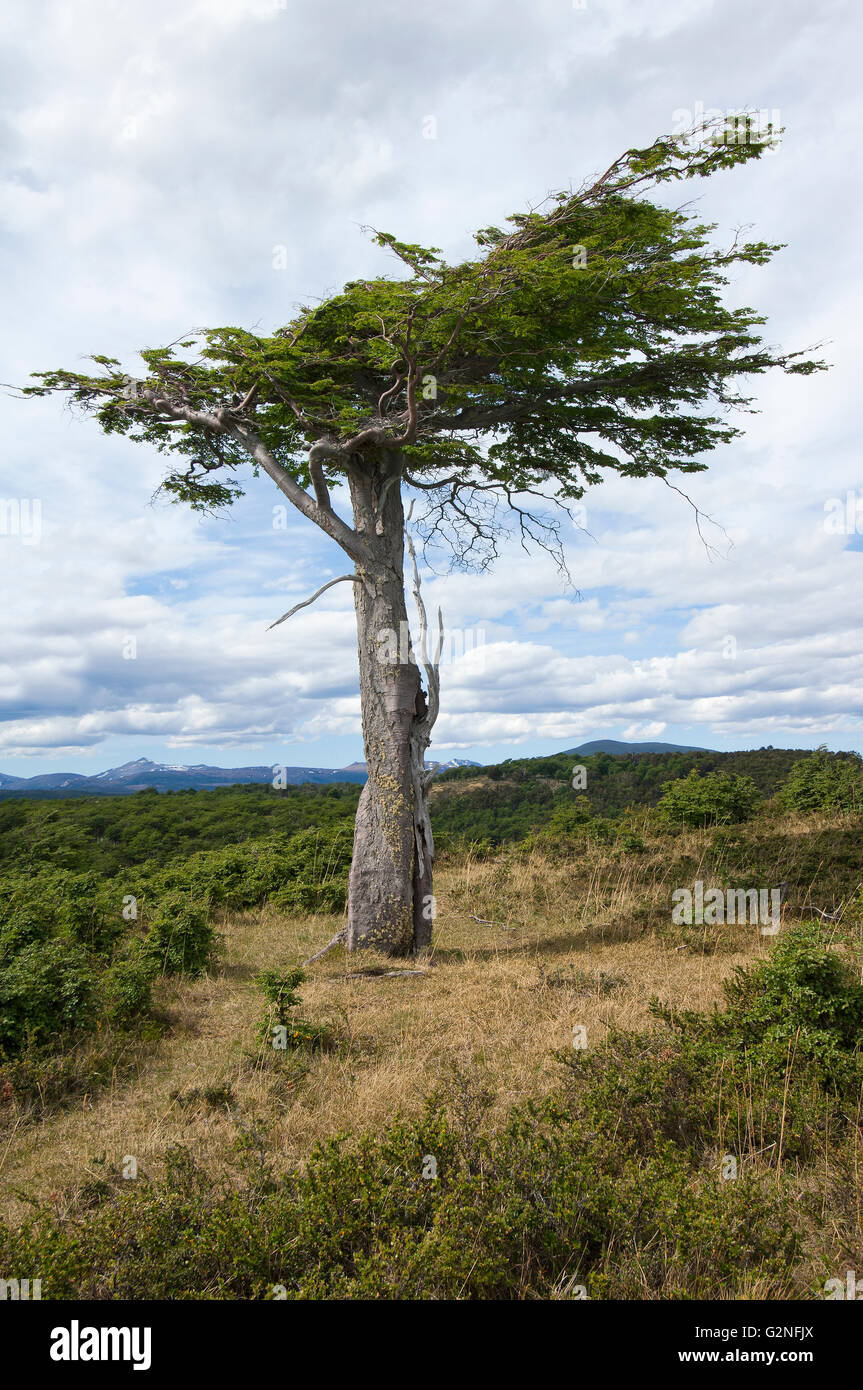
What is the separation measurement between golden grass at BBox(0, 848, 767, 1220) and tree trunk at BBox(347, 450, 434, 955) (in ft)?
2.06

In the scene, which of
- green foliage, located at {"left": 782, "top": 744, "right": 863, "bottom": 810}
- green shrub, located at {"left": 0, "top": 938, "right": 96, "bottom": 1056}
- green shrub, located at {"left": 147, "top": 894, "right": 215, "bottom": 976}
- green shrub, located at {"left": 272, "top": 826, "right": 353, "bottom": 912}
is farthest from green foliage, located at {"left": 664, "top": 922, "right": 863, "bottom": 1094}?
green foliage, located at {"left": 782, "top": 744, "right": 863, "bottom": 810}

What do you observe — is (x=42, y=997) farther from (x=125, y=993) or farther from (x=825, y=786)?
(x=825, y=786)

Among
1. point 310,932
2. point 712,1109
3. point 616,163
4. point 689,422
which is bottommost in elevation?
point 310,932

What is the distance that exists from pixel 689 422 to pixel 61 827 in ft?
52.6

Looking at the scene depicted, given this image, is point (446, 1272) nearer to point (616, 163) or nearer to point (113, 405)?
point (616, 163)

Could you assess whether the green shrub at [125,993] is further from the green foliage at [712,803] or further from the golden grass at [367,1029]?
the green foliage at [712,803]

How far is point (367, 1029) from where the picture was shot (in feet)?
22.0

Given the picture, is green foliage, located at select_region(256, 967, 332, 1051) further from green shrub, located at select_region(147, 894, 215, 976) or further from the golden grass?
green shrub, located at select_region(147, 894, 215, 976)

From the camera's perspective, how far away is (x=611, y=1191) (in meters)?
3.46

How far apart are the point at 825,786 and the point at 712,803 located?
2489mm

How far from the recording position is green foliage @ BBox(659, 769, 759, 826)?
1733cm

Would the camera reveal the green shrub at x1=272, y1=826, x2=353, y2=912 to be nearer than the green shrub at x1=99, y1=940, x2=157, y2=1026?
No

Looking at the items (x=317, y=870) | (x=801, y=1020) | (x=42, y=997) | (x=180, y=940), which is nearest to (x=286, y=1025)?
(x=42, y=997)
